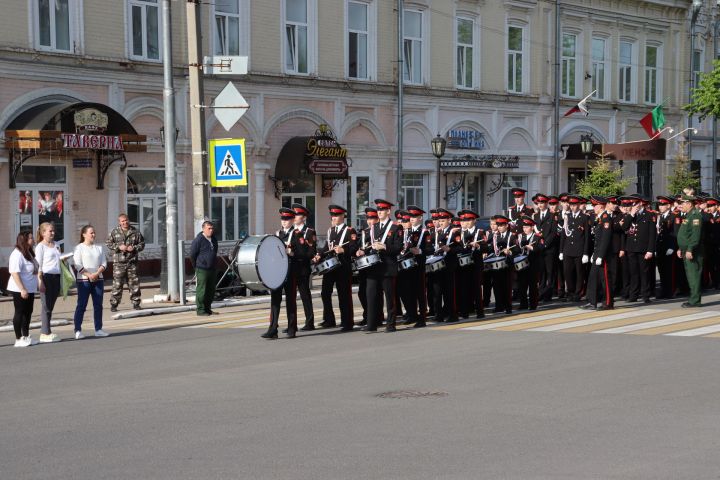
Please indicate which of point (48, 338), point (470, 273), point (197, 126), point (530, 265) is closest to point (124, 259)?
point (197, 126)

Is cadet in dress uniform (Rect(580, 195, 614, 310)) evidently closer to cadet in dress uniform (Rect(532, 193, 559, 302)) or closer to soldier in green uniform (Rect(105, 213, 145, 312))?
cadet in dress uniform (Rect(532, 193, 559, 302))

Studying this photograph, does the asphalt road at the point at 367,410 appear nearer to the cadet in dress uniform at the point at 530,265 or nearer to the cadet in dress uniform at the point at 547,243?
the cadet in dress uniform at the point at 530,265

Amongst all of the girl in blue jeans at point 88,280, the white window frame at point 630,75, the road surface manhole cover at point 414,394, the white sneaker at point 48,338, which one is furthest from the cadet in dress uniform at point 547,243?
the white window frame at point 630,75

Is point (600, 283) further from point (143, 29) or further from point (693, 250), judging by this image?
point (143, 29)

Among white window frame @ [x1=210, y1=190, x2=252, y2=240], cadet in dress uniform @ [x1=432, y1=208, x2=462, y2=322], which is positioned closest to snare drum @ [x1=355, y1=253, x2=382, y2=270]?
cadet in dress uniform @ [x1=432, y1=208, x2=462, y2=322]

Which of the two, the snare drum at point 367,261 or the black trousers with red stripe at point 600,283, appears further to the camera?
the black trousers with red stripe at point 600,283

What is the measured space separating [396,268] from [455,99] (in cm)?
2006

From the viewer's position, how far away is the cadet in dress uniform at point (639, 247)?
19953 mm

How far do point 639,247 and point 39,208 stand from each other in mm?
13424

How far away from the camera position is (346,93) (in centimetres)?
3209

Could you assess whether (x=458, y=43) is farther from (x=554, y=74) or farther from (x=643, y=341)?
(x=643, y=341)

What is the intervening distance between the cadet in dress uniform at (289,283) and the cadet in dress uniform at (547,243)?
6.14 metres

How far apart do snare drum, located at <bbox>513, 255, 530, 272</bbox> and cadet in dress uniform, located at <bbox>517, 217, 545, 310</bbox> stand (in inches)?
4.6

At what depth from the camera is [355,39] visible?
32625mm
